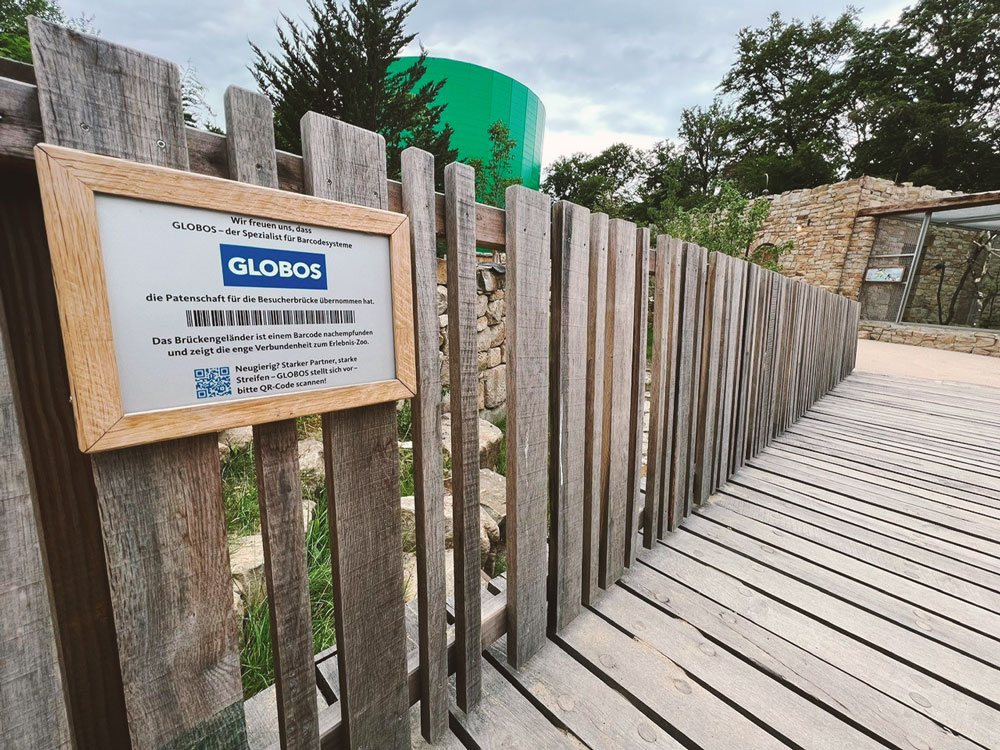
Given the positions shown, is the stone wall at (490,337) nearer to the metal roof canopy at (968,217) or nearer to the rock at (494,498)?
the rock at (494,498)

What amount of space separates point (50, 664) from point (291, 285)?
63cm

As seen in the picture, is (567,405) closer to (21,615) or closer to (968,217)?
(21,615)

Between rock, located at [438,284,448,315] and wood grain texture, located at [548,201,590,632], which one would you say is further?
rock, located at [438,284,448,315]

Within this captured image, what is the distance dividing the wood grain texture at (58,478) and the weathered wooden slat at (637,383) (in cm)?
154

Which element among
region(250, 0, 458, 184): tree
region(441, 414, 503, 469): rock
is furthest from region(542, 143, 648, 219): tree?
region(441, 414, 503, 469): rock

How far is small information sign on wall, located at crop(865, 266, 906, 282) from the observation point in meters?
11.9

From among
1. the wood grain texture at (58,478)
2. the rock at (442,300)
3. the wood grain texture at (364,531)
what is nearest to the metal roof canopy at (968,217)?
the rock at (442,300)

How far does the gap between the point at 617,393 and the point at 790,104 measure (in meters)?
28.8

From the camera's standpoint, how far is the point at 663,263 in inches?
71.1

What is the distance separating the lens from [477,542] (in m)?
1.18

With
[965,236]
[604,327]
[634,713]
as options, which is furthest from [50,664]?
[965,236]

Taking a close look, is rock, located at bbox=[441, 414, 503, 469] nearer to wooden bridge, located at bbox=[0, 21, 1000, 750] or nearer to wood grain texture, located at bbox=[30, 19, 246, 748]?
wooden bridge, located at bbox=[0, 21, 1000, 750]

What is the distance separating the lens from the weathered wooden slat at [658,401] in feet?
5.95

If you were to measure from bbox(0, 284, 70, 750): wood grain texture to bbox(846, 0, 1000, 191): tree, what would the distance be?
25.3 m
